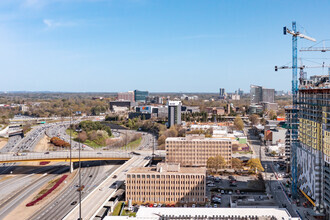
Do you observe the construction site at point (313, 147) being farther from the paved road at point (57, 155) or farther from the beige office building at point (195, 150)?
the paved road at point (57, 155)

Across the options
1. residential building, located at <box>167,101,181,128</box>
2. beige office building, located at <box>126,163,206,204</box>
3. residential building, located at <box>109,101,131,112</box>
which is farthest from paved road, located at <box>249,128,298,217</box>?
residential building, located at <box>109,101,131,112</box>

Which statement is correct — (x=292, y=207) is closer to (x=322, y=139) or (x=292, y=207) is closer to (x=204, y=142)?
(x=322, y=139)

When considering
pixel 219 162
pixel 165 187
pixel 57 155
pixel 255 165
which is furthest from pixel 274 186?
pixel 57 155

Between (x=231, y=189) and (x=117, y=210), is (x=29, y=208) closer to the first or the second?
(x=117, y=210)

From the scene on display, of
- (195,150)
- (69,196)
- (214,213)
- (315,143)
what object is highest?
(315,143)

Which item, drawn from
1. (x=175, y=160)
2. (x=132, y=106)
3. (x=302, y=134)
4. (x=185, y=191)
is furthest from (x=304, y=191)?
(x=132, y=106)

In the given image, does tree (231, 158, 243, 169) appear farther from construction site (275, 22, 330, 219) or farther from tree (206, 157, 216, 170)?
construction site (275, 22, 330, 219)
